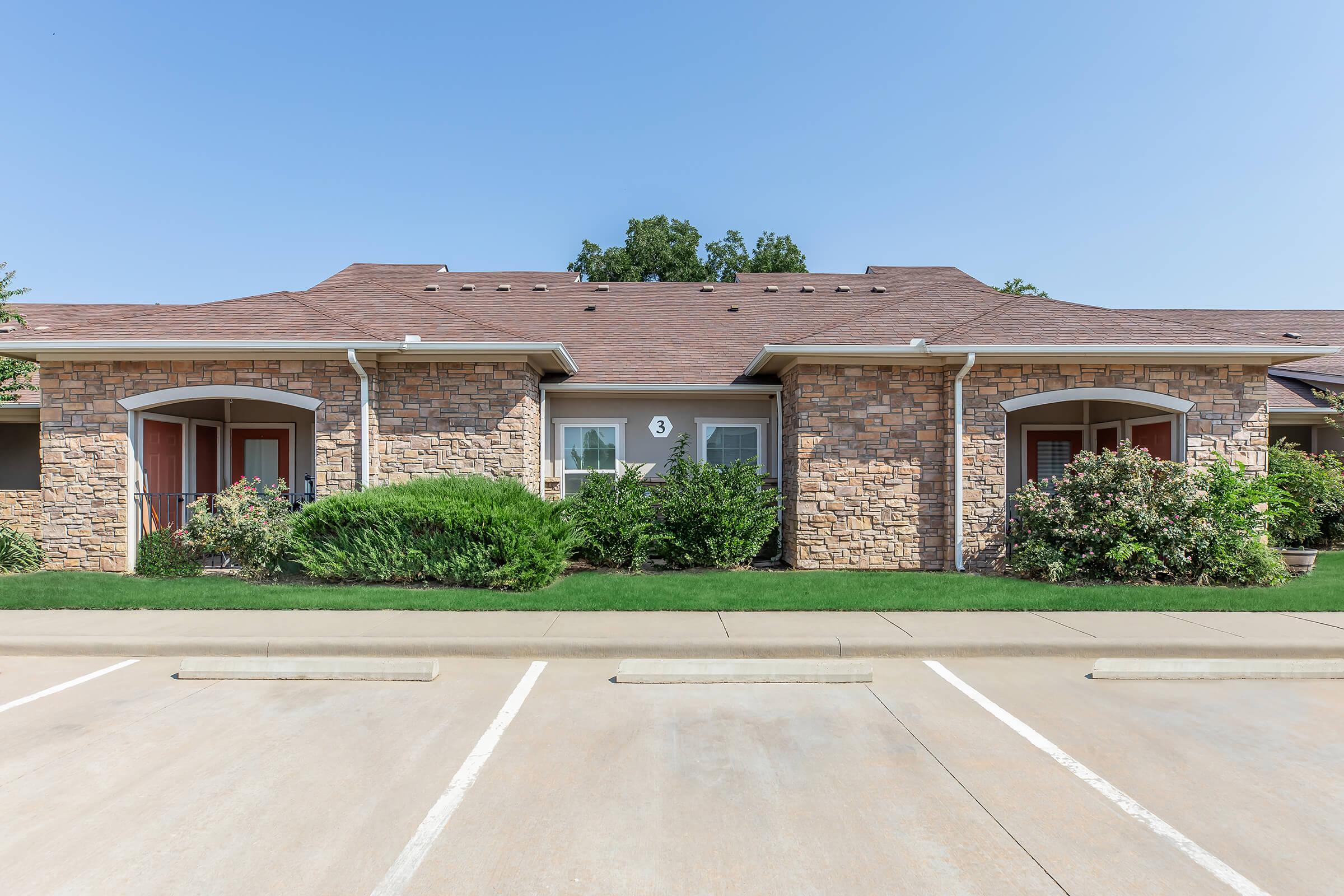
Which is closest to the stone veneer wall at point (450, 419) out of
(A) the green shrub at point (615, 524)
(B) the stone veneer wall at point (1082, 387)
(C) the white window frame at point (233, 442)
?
(A) the green shrub at point (615, 524)

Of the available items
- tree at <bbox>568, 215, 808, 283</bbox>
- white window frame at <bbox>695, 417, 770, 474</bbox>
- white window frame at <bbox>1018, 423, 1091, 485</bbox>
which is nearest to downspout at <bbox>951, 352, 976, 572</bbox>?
white window frame at <bbox>695, 417, 770, 474</bbox>

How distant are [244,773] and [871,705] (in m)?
4.39

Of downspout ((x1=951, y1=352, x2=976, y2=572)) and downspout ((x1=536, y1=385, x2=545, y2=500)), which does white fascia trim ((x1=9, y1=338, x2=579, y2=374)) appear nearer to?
downspout ((x1=536, y1=385, x2=545, y2=500))

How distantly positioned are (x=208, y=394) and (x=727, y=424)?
8686 mm

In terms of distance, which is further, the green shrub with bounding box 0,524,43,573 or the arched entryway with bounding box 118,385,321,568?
the arched entryway with bounding box 118,385,321,568

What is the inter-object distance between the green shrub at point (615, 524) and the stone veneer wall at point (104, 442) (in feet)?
12.0

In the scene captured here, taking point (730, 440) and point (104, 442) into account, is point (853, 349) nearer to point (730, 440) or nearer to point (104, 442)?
point (730, 440)

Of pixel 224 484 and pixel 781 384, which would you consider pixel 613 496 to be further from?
pixel 224 484

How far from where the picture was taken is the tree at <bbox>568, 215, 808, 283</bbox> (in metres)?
34.3

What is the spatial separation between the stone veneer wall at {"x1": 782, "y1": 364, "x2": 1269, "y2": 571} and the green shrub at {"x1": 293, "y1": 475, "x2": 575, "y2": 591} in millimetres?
4434

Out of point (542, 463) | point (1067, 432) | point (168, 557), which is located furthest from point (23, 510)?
point (1067, 432)

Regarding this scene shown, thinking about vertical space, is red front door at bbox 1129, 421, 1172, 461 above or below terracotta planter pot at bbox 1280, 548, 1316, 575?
above

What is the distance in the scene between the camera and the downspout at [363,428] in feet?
35.0

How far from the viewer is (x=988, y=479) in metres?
11.1
